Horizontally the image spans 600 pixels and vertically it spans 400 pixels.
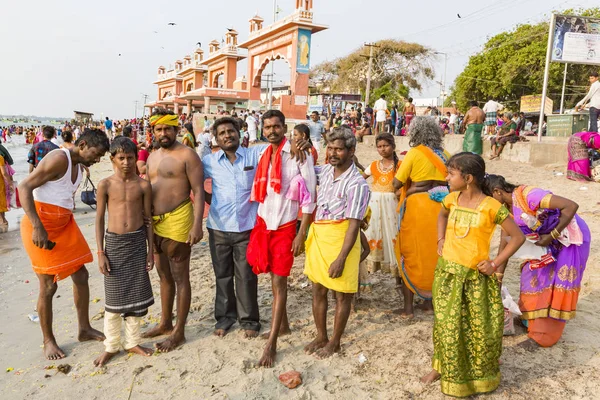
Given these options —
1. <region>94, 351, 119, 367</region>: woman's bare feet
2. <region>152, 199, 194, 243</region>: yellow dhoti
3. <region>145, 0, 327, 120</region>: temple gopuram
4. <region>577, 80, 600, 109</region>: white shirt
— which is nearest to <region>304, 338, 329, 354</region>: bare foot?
<region>152, 199, 194, 243</region>: yellow dhoti

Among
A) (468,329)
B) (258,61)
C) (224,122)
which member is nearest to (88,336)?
(224,122)

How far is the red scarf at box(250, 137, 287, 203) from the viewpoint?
132 inches

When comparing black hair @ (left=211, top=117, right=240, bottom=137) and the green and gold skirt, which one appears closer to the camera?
the green and gold skirt

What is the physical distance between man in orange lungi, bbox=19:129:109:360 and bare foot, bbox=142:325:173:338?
0.62 meters

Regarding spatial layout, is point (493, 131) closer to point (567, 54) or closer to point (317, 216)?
point (567, 54)

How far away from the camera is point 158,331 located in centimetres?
382

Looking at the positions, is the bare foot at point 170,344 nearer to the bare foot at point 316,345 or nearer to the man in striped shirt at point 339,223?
the bare foot at point 316,345

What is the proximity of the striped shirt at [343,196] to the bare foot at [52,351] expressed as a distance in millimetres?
2302

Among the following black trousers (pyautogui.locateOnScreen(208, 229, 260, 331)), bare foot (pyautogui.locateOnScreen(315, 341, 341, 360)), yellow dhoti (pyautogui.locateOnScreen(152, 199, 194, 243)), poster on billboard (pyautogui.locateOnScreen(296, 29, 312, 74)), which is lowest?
bare foot (pyautogui.locateOnScreen(315, 341, 341, 360))

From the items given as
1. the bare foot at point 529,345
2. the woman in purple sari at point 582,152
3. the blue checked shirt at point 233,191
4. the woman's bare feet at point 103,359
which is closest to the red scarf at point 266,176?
the blue checked shirt at point 233,191

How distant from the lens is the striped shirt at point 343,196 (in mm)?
3088

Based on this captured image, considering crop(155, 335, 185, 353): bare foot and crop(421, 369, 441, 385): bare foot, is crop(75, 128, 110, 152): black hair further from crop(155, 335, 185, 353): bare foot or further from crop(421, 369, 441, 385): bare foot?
crop(421, 369, 441, 385): bare foot

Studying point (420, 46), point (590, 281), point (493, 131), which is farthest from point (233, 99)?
point (590, 281)

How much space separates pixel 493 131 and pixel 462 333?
13039 millimetres
